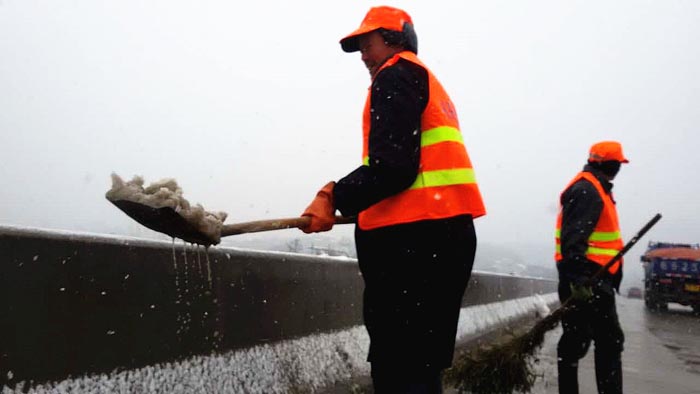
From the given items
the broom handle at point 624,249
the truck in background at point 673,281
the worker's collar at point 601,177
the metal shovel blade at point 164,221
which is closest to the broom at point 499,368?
the broom handle at point 624,249

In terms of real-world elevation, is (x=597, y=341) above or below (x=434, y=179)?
below

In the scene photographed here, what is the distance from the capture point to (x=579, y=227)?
4969 mm

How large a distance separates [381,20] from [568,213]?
3015mm

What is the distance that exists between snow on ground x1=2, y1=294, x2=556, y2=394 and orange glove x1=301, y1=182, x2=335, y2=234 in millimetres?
962

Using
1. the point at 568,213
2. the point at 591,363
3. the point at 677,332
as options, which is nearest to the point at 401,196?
the point at 568,213

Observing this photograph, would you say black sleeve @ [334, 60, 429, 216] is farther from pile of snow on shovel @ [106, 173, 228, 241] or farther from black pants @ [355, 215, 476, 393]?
pile of snow on shovel @ [106, 173, 228, 241]

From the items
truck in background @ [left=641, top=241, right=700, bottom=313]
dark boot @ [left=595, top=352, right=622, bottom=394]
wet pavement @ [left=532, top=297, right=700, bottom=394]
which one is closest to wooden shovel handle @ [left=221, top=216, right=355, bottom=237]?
dark boot @ [left=595, top=352, right=622, bottom=394]

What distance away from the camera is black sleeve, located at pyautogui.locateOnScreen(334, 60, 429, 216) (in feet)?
7.84

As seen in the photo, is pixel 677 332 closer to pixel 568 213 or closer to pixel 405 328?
pixel 568 213

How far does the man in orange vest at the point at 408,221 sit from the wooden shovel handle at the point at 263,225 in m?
0.04

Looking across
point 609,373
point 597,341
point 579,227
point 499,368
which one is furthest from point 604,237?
point 499,368

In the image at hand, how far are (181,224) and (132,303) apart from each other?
1.80 ft

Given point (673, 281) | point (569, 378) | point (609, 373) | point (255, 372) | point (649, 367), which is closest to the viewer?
point (255, 372)

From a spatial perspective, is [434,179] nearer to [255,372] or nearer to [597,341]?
[255,372]
